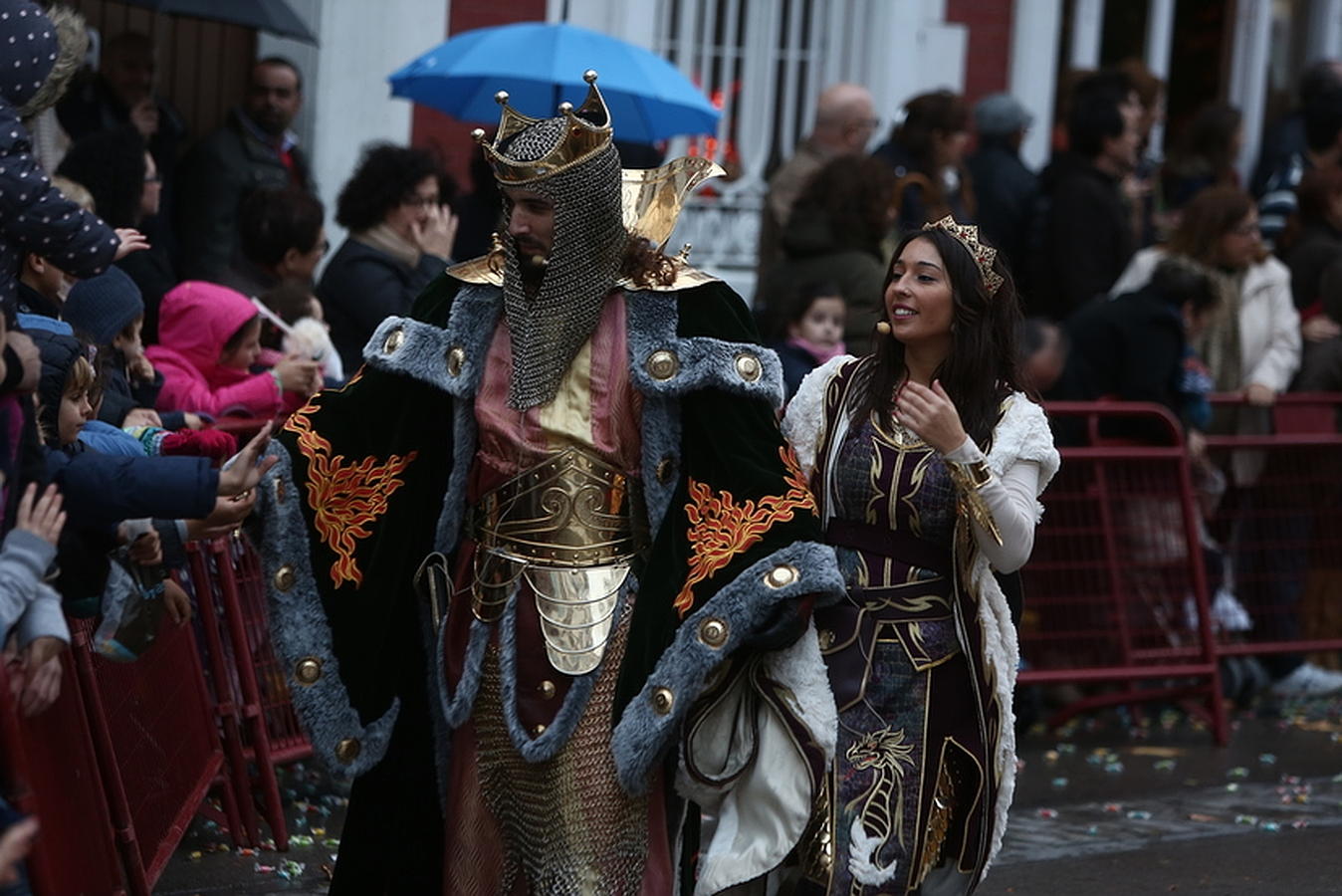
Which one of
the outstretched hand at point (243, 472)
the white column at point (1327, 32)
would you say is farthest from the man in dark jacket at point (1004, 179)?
the outstretched hand at point (243, 472)

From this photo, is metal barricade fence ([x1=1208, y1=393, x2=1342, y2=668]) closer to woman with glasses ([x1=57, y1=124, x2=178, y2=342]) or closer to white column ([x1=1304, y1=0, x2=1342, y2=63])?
woman with glasses ([x1=57, y1=124, x2=178, y2=342])

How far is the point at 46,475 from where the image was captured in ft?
13.2

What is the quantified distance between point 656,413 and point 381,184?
310cm

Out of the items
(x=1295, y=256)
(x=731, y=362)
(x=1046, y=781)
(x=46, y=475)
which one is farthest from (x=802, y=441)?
(x=1295, y=256)

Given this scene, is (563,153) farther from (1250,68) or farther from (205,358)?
(1250,68)

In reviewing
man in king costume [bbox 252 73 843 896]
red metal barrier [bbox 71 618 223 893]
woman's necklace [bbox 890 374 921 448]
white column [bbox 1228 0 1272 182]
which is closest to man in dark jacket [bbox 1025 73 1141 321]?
white column [bbox 1228 0 1272 182]

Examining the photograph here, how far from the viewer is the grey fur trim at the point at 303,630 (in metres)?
4.80

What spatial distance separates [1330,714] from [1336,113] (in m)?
3.59

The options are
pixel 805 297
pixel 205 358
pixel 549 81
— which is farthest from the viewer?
pixel 549 81

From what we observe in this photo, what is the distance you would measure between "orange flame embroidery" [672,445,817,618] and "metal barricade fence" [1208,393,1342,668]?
15.2 feet

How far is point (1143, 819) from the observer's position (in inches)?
285

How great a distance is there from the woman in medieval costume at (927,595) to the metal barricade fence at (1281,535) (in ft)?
13.3

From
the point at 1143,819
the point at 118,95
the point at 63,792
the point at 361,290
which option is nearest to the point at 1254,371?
the point at 1143,819

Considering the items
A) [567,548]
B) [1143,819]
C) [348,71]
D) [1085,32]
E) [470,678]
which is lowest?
[1143,819]
